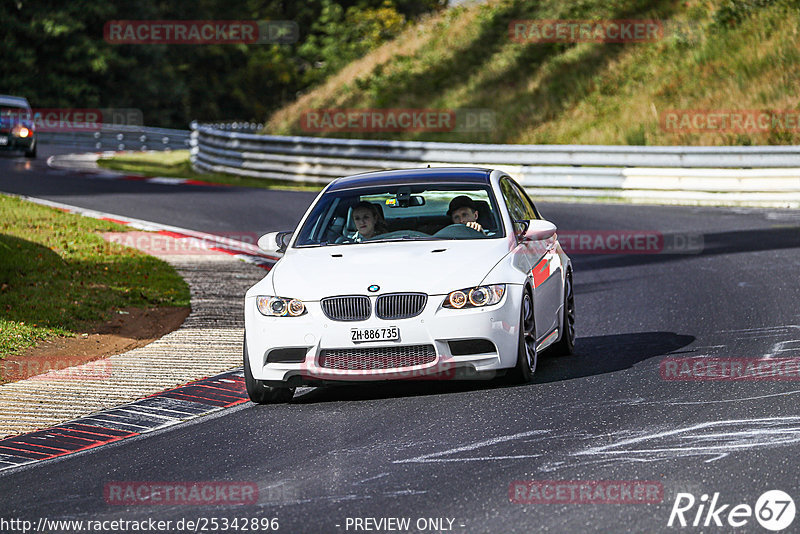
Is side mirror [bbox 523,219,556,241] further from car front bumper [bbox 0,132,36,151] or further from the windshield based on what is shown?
car front bumper [bbox 0,132,36,151]

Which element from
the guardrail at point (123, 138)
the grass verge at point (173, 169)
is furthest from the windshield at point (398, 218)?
the guardrail at point (123, 138)

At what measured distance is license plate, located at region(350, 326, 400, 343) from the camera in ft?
27.2

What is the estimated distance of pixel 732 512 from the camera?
18.3ft

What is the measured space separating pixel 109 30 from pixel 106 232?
1793 inches

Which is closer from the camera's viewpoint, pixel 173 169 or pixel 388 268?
pixel 388 268

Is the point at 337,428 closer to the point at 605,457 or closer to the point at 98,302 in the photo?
the point at 605,457

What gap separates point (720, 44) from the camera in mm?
34750

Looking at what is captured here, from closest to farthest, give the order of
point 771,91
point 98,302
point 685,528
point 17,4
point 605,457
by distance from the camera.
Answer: point 685,528, point 605,457, point 98,302, point 771,91, point 17,4

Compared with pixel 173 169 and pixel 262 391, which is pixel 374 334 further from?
pixel 173 169

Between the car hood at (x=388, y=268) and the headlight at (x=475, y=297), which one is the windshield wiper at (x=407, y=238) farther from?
the headlight at (x=475, y=297)

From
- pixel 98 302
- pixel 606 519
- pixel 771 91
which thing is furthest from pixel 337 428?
pixel 771 91

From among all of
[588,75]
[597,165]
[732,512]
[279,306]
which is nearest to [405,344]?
[279,306]

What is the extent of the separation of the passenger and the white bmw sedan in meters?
0.14

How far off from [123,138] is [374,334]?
44983mm
